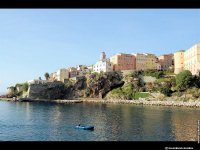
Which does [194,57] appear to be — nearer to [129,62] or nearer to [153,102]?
[153,102]

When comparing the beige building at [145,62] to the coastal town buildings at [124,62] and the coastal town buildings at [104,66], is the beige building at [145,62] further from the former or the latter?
the coastal town buildings at [104,66]

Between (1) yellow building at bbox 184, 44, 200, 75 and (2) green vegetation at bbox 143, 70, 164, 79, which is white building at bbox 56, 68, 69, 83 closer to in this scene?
(2) green vegetation at bbox 143, 70, 164, 79

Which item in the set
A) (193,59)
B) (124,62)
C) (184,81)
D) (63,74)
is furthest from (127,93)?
(63,74)

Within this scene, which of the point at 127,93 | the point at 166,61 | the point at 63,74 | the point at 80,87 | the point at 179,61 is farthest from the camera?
the point at 63,74

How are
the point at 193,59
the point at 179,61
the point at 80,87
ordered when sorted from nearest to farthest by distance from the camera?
the point at 193,59 < the point at 179,61 < the point at 80,87

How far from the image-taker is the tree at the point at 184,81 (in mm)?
34881

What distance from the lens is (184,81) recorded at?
1375 inches

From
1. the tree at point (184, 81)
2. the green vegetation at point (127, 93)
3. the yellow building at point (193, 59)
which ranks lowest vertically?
the green vegetation at point (127, 93)

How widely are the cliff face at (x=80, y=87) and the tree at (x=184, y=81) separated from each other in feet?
29.6

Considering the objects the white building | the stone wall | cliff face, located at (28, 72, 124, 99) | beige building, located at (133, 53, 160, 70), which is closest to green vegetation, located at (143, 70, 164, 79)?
the stone wall

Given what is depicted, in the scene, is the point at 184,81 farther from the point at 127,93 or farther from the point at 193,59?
the point at 127,93

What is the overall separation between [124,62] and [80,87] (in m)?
7.68

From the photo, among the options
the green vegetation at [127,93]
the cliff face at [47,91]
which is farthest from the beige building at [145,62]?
the cliff face at [47,91]

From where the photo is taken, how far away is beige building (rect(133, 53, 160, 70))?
45.3m
